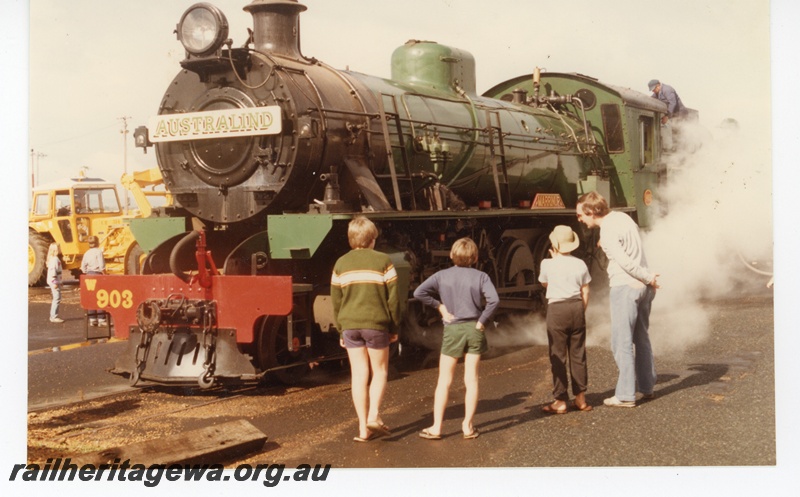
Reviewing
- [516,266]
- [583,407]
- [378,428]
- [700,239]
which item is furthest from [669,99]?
[378,428]

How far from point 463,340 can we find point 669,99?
22.1ft

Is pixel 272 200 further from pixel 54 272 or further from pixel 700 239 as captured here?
pixel 700 239

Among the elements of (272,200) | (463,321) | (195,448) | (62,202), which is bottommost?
(195,448)

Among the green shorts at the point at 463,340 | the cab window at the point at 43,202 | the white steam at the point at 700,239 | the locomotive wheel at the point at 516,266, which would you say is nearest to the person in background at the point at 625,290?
the green shorts at the point at 463,340

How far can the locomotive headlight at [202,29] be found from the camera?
679cm

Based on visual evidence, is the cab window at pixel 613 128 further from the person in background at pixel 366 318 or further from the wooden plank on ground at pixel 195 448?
the wooden plank on ground at pixel 195 448

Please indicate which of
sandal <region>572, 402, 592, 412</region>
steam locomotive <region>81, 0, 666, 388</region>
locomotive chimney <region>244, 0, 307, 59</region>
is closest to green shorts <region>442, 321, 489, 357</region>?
sandal <region>572, 402, 592, 412</region>

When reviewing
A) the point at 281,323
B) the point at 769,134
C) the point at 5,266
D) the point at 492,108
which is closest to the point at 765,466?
the point at 769,134

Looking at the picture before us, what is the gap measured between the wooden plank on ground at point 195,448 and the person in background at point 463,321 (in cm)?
116

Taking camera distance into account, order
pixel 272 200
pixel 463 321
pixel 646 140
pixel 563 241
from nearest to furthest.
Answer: pixel 463 321 → pixel 563 241 → pixel 272 200 → pixel 646 140

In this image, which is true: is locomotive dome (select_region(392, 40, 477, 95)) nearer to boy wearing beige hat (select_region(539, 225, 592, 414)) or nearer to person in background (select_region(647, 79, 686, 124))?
person in background (select_region(647, 79, 686, 124))

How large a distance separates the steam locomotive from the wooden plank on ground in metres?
0.91

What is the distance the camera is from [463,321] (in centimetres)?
545

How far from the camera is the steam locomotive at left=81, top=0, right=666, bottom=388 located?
657 centimetres
